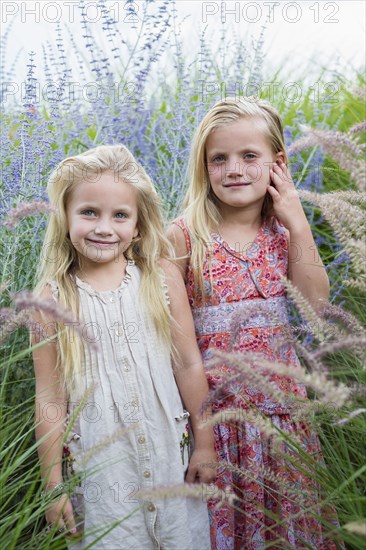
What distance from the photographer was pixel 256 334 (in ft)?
8.87

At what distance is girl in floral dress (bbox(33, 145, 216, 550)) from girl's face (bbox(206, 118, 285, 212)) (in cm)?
26

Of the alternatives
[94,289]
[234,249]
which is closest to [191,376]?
[94,289]

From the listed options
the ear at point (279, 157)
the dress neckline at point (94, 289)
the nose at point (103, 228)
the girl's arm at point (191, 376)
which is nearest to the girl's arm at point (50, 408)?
the dress neckline at point (94, 289)

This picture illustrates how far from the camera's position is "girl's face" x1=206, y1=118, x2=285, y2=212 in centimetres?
273

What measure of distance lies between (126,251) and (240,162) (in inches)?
20.2

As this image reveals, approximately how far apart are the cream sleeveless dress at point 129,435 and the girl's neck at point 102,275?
4cm

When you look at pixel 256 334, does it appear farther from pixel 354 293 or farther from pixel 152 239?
pixel 354 293

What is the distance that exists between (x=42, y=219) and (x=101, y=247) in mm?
612

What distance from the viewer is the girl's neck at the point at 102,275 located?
2.57 metres

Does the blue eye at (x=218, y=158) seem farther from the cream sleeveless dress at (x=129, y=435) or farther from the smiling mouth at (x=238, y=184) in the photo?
the cream sleeveless dress at (x=129, y=435)

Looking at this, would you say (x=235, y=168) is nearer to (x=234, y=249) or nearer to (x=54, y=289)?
(x=234, y=249)

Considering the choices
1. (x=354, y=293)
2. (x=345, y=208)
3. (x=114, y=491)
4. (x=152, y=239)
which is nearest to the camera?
(x=345, y=208)

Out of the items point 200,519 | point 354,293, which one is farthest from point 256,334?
point 354,293

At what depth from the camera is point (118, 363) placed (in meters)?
2.45
